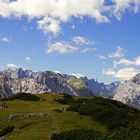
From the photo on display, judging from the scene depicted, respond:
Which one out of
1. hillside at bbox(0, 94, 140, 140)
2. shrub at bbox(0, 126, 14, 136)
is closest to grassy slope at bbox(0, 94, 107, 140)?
hillside at bbox(0, 94, 140, 140)

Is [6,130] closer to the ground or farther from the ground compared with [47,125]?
closer to the ground

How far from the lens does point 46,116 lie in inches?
3009

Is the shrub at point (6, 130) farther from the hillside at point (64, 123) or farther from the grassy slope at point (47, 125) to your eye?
the grassy slope at point (47, 125)

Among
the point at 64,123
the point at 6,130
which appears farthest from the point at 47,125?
the point at 6,130

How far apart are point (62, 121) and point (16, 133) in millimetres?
9088

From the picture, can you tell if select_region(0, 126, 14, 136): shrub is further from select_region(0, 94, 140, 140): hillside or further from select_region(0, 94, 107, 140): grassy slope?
Result: select_region(0, 94, 107, 140): grassy slope

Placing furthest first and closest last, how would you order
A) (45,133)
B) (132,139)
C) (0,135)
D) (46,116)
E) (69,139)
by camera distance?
(46,116)
(0,135)
(45,133)
(69,139)
(132,139)

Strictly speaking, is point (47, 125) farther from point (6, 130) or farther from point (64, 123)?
point (6, 130)

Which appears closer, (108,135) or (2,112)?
(108,135)

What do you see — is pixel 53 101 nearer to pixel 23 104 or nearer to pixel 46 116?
pixel 23 104

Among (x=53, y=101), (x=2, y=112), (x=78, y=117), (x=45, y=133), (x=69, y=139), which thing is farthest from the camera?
(x=53, y=101)

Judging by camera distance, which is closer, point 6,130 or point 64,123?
point 6,130

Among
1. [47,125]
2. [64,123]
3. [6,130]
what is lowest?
[6,130]

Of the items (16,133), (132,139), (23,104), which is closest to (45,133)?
(16,133)
